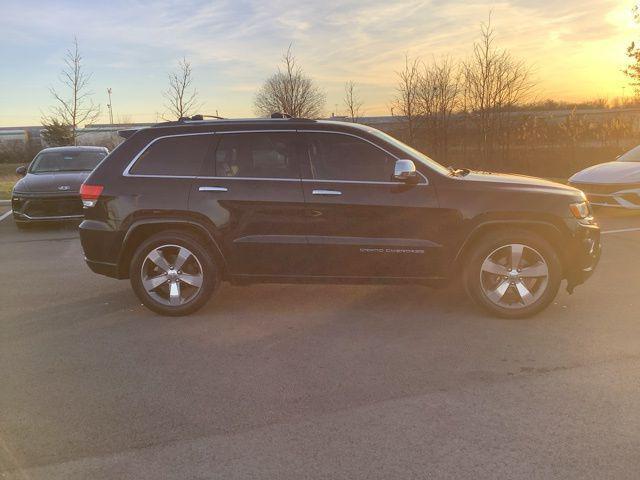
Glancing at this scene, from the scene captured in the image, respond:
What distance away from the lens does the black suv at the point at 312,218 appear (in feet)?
16.6

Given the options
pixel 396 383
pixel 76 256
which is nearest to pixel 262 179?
pixel 396 383

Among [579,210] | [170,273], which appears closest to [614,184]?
[579,210]

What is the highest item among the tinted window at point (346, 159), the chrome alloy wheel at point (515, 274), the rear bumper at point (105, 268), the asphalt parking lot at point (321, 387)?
the tinted window at point (346, 159)

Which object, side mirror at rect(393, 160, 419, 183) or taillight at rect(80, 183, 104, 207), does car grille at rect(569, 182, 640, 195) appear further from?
taillight at rect(80, 183, 104, 207)

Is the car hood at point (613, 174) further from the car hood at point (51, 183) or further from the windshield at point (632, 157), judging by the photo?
the car hood at point (51, 183)

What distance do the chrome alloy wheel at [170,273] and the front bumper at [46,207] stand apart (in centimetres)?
605

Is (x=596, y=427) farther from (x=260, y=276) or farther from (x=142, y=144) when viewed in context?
(x=142, y=144)

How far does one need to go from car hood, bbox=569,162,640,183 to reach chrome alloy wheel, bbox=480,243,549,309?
6.80 m

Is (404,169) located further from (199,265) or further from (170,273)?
(170,273)

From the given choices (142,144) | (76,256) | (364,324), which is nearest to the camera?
(364,324)

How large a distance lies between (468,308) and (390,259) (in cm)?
101

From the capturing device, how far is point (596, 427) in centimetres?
316

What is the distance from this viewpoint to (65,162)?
39.4ft

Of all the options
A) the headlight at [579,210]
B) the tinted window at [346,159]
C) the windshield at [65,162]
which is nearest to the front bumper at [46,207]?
the windshield at [65,162]
